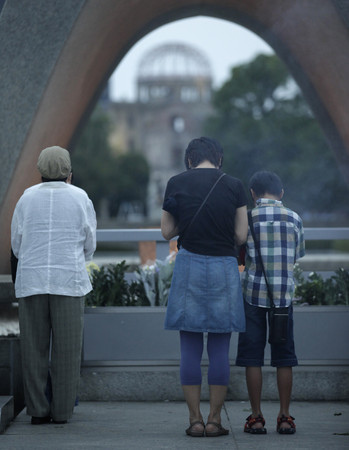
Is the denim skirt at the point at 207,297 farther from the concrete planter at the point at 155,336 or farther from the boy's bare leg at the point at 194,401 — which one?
the concrete planter at the point at 155,336

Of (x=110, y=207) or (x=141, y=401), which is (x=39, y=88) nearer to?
(x=141, y=401)

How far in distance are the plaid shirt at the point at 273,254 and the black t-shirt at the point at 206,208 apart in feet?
0.53

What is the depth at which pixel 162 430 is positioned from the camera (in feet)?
16.7

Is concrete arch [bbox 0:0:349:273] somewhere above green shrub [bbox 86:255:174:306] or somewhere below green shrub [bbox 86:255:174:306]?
above

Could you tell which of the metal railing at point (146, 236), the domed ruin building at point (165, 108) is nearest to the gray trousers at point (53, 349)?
the metal railing at point (146, 236)

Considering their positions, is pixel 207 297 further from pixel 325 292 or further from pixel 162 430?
pixel 325 292

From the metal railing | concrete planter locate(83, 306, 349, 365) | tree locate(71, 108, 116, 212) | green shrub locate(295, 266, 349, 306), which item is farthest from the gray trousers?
tree locate(71, 108, 116, 212)

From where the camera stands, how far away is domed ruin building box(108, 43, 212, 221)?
92.9 meters

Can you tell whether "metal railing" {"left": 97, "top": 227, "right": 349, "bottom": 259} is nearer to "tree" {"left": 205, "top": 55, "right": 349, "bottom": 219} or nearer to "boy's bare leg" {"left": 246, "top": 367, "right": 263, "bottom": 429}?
"boy's bare leg" {"left": 246, "top": 367, "right": 263, "bottom": 429}

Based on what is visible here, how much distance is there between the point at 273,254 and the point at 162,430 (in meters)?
1.27

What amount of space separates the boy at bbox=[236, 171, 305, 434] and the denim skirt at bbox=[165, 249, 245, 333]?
0.47ft

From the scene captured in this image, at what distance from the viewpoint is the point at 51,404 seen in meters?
5.15

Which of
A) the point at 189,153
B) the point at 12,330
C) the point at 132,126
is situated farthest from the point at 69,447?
the point at 132,126

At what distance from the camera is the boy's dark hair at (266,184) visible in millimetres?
4941
